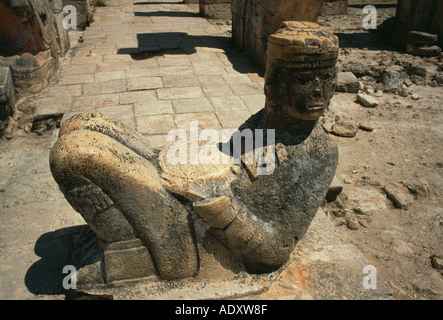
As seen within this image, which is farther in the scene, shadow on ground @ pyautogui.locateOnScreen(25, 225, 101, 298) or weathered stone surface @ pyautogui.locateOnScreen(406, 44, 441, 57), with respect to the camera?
weathered stone surface @ pyautogui.locateOnScreen(406, 44, 441, 57)

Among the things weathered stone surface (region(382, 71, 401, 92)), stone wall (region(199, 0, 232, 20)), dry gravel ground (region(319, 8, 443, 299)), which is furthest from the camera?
stone wall (region(199, 0, 232, 20))

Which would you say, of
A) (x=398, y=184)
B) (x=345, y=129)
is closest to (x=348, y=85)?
(x=345, y=129)

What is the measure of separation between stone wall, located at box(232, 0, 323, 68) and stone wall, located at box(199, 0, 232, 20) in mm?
2772

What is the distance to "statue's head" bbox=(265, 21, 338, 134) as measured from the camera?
198cm

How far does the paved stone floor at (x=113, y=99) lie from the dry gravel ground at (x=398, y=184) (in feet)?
5.45

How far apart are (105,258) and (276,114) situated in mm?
1380

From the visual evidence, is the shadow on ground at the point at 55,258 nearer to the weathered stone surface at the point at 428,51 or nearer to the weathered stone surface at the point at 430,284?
the weathered stone surface at the point at 430,284

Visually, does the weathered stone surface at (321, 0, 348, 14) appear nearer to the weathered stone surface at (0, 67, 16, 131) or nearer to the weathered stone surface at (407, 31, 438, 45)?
the weathered stone surface at (407, 31, 438, 45)

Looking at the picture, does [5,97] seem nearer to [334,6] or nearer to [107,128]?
[107,128]

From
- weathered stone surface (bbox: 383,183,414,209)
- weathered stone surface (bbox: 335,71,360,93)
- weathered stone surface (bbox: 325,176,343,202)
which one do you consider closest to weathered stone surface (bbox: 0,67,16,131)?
weathered stone surface (bbox: 325,176,343,202)

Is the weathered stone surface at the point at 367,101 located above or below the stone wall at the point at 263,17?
below

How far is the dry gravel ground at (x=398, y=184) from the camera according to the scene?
10.4 feet

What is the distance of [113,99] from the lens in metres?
5.38

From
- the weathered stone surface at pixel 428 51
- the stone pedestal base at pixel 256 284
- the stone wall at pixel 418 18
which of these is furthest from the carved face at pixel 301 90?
the stone wall at pixel 418 18
